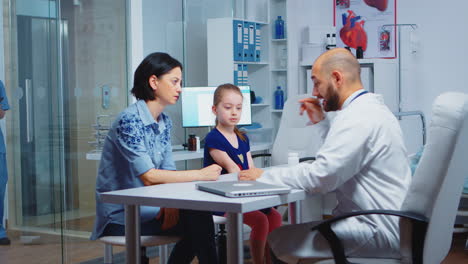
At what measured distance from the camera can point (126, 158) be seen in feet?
8.96

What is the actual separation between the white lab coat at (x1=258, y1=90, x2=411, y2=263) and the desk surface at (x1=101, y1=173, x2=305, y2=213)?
119 mm

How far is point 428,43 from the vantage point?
6.88m

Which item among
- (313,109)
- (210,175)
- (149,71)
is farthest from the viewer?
(313,109)

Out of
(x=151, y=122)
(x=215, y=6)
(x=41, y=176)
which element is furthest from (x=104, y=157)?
(x=215, y=6)

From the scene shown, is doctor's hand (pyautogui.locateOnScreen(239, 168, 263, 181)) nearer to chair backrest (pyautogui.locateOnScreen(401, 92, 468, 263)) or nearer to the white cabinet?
chair backrest (pyautogui.locateOnScreen(401, 92, 468, 263))

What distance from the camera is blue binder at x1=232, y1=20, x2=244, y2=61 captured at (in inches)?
252

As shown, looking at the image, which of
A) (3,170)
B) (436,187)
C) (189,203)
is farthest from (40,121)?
(436,187)

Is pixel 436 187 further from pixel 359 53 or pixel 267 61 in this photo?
pixel 267 61

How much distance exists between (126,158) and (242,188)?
65cm

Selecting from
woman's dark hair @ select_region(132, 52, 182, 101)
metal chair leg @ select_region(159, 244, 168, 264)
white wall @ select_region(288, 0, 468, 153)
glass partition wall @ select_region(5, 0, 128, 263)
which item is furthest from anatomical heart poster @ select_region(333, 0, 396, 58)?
woman's dark hair @ select_region(132, 52, 182, 101)

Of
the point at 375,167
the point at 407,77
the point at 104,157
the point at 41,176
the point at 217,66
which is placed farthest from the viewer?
the point at 407,77

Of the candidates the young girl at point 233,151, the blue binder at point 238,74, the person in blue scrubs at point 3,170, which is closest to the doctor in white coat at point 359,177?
the young girl at point 233,151

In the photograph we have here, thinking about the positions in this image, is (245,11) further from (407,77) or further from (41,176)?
(41,176)

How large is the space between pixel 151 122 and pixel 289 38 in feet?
14.4
